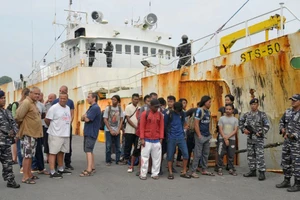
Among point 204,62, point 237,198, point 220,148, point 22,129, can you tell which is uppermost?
point 204,62

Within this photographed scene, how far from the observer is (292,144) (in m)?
5.64

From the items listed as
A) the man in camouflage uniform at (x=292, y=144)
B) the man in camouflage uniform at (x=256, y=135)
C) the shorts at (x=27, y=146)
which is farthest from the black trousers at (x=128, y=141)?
the man in camouflage uniform at (x=292, y=144)

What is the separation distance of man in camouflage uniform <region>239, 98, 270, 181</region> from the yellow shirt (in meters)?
3.87

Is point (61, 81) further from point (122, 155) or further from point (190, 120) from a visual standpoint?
point (190, 120)

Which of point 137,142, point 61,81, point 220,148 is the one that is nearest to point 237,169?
point 220,148

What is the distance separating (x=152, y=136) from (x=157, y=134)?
0.10 m

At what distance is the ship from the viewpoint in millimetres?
7723

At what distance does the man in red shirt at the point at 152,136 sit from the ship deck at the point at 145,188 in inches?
9.8

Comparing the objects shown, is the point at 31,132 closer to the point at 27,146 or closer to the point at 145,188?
the point at 27,146

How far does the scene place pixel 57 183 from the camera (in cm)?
625

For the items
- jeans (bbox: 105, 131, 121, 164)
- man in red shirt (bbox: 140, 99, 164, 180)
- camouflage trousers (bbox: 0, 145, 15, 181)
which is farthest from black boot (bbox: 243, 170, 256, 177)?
camouflage trousers (bbox: 0, 145, 15, 181)

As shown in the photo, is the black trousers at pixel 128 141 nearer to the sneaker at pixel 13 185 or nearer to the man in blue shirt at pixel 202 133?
the man in blue shirt at pixel 202 133

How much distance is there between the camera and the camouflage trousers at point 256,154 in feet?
21.3

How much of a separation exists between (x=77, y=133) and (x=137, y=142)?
1024cm
